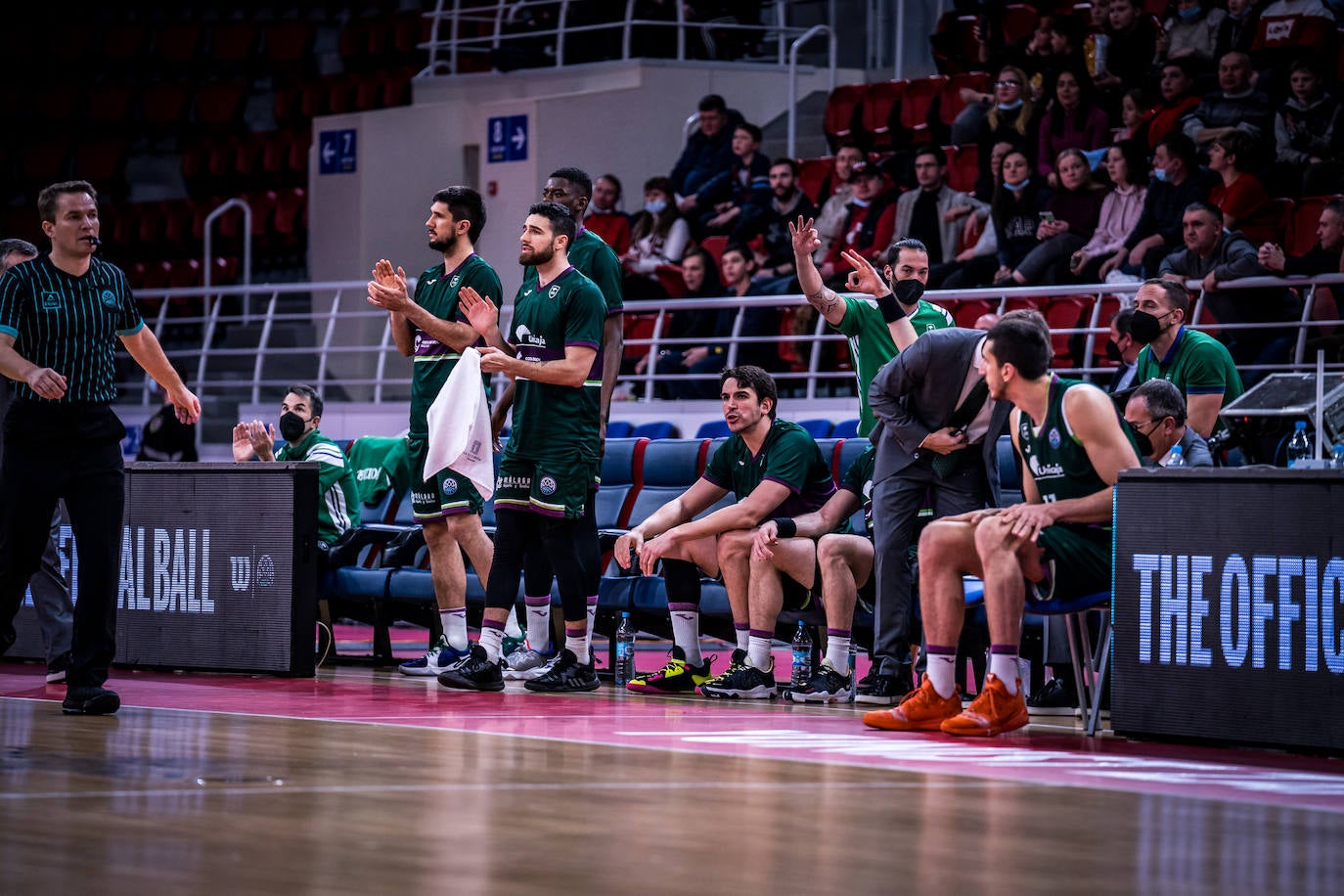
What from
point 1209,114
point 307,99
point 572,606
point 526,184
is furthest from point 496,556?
point 307,99

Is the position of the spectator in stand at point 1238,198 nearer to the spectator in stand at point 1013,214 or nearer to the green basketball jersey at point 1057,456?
the spectator in stand at point 1013,214

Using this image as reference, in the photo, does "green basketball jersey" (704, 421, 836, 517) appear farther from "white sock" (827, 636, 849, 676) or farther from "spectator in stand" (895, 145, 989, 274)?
"spectator in stand" (895, 145, 989, 274)

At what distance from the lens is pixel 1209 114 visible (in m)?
11.9

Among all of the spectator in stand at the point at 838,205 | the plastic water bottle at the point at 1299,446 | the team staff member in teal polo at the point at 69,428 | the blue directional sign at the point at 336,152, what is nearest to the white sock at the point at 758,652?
the plastic water bottle at the point at 1299,446

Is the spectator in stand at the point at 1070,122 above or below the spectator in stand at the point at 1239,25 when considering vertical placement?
below

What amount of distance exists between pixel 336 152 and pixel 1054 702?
44.6ft

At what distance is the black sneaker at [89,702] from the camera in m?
6.33

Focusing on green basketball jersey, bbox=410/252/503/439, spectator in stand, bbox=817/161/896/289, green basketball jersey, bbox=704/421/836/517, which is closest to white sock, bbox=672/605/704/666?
green basketball jersey, bbox=704/421/836/517

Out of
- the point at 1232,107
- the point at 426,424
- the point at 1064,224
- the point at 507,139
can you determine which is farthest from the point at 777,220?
the point at 426,424

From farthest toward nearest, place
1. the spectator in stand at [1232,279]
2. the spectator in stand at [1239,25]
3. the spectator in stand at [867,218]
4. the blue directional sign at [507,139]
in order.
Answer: the blue directional sign at [507,139]
the spectator in stand at [867,218]
the spectator in stand at [1239,25]
the spectator in stand at [1232,279]

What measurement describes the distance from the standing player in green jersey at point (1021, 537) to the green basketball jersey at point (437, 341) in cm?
260

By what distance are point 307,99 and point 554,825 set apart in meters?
17.7

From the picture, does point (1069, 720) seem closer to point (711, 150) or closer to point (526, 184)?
point (711, 150)

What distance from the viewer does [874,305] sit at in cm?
783
